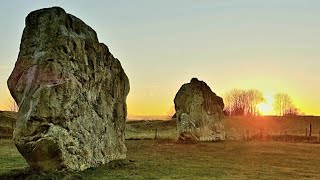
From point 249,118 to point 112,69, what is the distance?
68465 mm

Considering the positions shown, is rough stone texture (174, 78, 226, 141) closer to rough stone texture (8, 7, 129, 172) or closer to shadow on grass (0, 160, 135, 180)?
rough stone texture (8, 7, 129, 172)

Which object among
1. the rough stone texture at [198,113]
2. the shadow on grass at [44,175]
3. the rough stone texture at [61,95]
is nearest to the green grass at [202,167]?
the shadow on grass at [44,175]

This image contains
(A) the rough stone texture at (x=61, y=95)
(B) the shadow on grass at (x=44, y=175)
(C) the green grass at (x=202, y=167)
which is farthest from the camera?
(C) the green grass at (x=202, y=167)

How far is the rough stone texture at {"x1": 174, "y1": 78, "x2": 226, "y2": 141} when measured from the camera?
4388cm

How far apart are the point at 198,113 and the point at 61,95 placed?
2843cm

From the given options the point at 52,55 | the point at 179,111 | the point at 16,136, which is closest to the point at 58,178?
the point at 16,136

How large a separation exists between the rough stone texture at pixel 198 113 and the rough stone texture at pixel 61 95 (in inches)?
811

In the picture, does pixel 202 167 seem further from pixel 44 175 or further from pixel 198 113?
pixel 198 113

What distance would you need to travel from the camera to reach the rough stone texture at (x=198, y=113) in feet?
144

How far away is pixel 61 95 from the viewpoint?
18.5 m

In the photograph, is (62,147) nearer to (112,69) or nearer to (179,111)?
(112,69)

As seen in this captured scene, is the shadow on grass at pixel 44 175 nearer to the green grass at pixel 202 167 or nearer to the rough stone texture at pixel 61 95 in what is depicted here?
the green grass at pixel 202 167

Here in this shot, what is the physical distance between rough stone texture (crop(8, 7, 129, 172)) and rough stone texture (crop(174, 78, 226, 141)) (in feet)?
67.6

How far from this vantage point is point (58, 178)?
56.3ft
